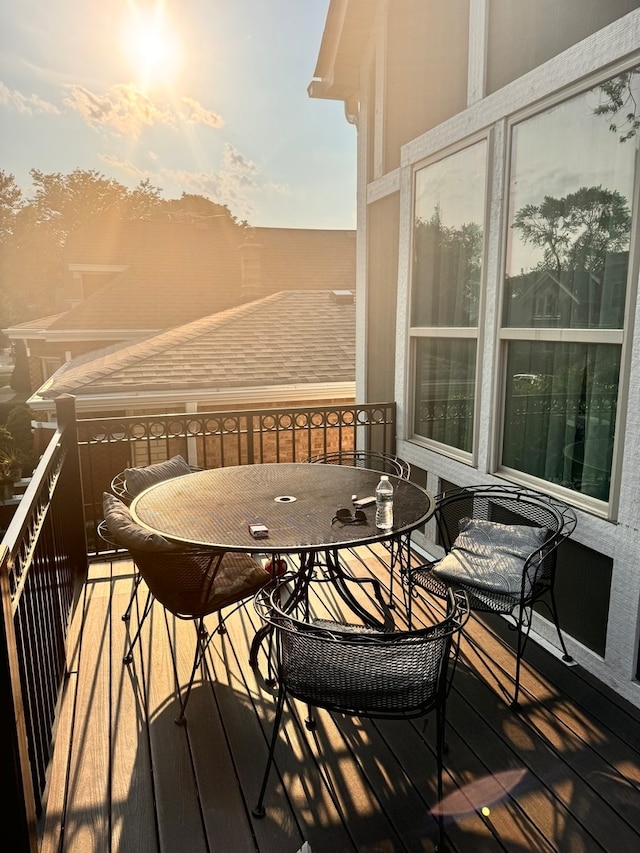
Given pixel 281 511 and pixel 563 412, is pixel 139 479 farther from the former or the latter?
pixel 563 412

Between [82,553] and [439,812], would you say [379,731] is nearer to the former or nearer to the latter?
[439,812]

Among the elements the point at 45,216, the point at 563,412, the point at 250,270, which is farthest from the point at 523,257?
the point at 45,216

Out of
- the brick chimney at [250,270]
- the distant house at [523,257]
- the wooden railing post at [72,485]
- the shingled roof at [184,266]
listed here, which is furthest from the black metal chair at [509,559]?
the brick chimney at [250,270]

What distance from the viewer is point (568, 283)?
281 cm

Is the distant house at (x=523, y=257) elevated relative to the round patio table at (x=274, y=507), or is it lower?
elevated

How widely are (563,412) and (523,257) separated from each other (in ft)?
2.96

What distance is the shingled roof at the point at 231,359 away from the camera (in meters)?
8.00

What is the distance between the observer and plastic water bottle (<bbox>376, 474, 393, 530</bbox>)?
260cm

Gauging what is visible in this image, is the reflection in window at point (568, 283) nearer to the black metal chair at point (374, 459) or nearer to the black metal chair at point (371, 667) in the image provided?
the black metal chair at point (374, 459)

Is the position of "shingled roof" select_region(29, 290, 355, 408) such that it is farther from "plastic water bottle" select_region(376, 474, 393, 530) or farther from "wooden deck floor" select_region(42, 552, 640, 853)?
"plastic water bottle" select_region(376, 474, 393, 530)

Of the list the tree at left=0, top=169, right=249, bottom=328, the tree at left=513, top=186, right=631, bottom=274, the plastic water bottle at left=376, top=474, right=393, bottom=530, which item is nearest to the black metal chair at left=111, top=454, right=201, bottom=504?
the plastic water bottle at left=376, top=474, right=393, bottom=530

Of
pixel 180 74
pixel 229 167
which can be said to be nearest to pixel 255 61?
pixel 180 74

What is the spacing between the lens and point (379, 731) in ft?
7.72

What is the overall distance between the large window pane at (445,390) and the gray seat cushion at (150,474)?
1822 millimetres
